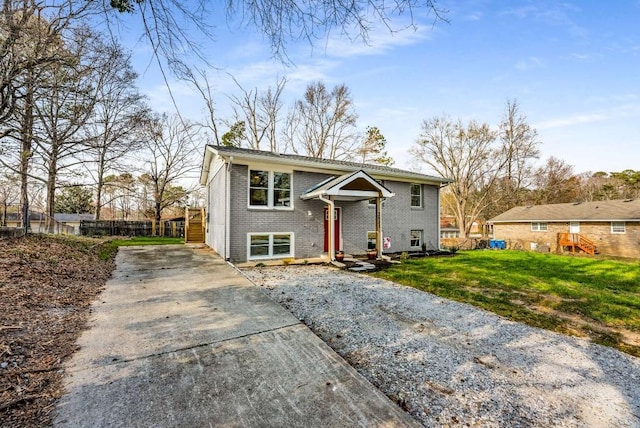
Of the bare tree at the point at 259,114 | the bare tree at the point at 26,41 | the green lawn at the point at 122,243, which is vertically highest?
the bare tree at the point at 259,114

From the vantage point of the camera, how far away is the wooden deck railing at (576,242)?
2300 centimetres

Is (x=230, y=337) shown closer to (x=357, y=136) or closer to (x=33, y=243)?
(x=33, y=243)

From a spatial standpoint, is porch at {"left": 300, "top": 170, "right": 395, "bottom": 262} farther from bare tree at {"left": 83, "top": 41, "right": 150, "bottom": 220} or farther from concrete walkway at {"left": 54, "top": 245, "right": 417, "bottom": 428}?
bare tree at {"left": 83, "top": 41, "right": 150, "bottom": 220}

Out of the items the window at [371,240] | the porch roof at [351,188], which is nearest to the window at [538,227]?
the window at [371,240]

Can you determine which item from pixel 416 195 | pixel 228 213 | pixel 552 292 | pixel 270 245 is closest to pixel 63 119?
pixel 228 213

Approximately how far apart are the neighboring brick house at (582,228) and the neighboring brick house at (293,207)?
20.5 m

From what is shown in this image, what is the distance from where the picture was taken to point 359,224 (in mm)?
12227

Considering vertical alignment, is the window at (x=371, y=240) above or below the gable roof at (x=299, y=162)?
below

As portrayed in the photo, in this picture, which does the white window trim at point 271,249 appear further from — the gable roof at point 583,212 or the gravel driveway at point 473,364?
the gable roof at point 583,212

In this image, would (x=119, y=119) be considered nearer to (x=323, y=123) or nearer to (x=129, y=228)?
(x=129, y=228)

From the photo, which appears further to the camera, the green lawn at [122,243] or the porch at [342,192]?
the green lawn at [122,243]

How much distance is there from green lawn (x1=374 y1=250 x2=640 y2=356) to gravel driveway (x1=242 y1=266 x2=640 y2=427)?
0.70 meters

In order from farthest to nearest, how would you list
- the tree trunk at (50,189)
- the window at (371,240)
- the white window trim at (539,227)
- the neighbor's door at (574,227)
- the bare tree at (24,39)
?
1. the white window trim at (539,227)
2. the neighbor's door at (574,227)
3. the tree trunk at (50,189)
4. the window at (371,240)
5. the bare tree at (24,39)

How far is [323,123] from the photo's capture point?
93.1ft
